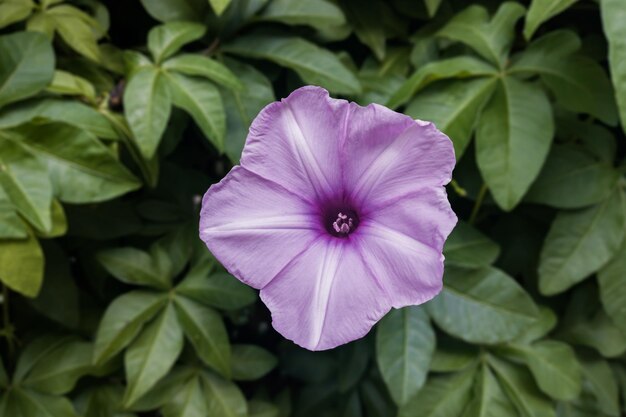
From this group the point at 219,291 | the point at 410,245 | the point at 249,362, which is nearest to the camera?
the point at 410,245

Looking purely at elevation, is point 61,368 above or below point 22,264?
below

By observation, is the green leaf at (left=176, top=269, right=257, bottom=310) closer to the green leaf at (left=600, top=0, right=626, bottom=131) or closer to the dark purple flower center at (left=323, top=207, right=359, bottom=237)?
the dark purple flower center at (left=323, top=207, right=359, bottom=237)

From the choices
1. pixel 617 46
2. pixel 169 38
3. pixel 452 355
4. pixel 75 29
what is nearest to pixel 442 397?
pixel 452 355

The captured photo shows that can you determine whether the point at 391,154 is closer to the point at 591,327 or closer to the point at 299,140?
the point at 299,140

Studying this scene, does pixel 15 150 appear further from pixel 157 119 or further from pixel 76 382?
pixel 76 382

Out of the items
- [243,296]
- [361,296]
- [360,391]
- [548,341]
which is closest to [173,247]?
[243,296]

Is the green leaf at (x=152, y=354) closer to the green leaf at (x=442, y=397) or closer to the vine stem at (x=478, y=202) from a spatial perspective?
the green leaf at (x=442, y=397)

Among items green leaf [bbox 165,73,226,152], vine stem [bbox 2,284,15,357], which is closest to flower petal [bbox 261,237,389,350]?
green leaf [bbox 165,73,226,152]
